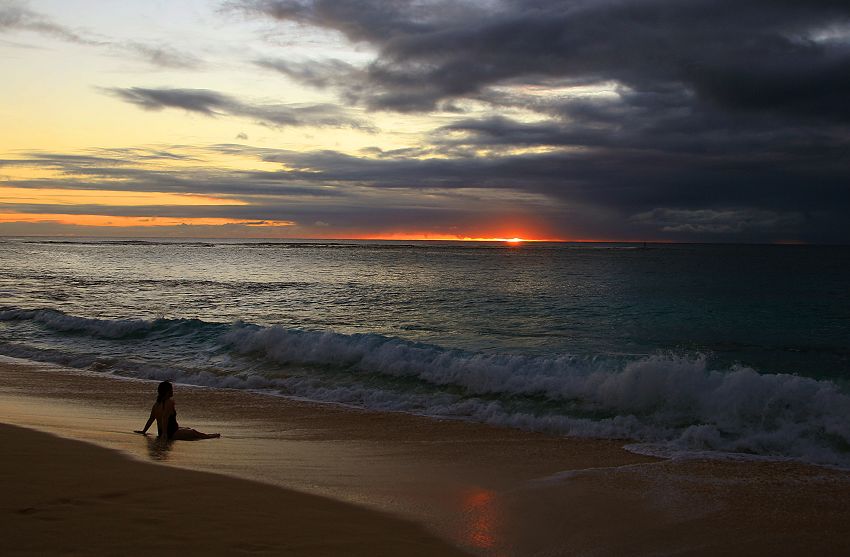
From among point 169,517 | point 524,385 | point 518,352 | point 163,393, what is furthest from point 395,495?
Answer: point 518,352

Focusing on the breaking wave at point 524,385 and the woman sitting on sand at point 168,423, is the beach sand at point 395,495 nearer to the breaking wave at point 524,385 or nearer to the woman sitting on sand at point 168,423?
the woman sitting on sand at point 168,423

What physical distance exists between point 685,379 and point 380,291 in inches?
1094

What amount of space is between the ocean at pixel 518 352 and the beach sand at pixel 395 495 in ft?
5.94

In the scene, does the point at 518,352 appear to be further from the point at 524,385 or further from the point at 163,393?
the point at 163,393

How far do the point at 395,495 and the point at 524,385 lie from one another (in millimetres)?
7260

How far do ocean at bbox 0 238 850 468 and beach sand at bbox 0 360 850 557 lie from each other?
1.81 metres

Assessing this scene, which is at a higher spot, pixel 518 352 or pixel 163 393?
pixel 163 393

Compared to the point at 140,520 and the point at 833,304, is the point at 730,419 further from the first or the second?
the point at 833,304

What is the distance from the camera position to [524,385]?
13758 millimetres

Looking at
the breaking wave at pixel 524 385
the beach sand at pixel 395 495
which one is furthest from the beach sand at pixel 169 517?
the breaking wave at pixel 524 385

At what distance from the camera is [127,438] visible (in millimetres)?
9391

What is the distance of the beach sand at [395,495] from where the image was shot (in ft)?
18.1

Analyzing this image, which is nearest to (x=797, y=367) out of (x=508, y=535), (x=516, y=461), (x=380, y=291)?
(x=516, y=461)

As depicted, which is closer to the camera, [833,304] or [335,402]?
[335,402]
